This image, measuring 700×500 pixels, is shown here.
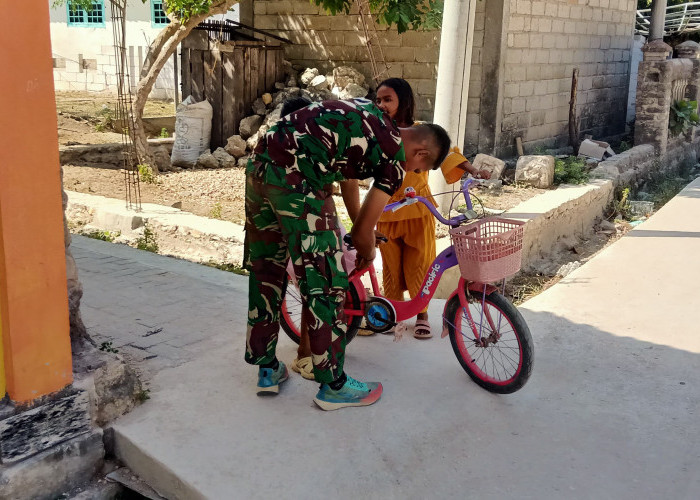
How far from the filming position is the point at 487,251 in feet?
10.9

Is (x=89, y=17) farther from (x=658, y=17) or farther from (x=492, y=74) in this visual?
(x=492, y=74)

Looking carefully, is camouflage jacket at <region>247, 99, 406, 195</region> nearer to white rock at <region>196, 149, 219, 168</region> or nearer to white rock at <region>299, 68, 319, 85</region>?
white rock at <region>196, 149, 219, 168</region>

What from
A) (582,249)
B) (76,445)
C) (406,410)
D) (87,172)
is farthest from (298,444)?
(87,172)

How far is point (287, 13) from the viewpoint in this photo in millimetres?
11414

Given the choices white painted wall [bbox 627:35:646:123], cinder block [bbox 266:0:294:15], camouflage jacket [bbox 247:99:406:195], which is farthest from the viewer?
white painted wall [bbox 627:35:646:123]

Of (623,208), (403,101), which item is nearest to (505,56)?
(623,208)

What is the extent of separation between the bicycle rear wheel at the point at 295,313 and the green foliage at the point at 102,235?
2.90m

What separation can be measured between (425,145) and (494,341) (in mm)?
1041

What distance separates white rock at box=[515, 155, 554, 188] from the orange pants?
4.73 m

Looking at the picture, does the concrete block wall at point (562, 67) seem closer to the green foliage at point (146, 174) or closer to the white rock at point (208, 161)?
the white rock at point (208, 161)

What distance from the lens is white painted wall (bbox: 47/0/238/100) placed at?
61.5 feet

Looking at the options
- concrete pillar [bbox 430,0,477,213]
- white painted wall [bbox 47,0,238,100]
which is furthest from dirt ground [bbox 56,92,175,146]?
concrete pillar [bbox 430,0,477,213]

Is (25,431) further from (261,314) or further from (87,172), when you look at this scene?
(87,172)

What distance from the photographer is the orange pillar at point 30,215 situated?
8.27ft
